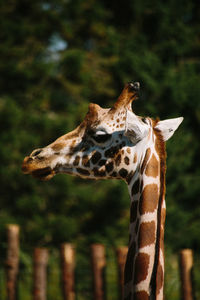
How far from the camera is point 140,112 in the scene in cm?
838

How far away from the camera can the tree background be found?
8.48 metres

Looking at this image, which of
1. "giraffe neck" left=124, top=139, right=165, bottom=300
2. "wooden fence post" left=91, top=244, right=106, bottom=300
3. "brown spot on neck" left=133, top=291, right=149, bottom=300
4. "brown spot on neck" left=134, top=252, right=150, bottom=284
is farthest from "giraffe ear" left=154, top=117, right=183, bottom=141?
"wooden fence post" left=91, top=244, right=106, bottom=300

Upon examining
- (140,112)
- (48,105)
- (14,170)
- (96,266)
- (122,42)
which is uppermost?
(122,42)

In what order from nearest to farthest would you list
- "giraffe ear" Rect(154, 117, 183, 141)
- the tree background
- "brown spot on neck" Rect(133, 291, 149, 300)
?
"brown spot on neck" Rect(133, 291, 149, 300)
"giraffe ear" Rect(154, 117, 183, 141)
the tree background

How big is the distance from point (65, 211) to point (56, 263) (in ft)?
4.01

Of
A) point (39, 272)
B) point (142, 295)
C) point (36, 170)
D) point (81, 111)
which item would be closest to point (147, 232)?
point (142, 295)

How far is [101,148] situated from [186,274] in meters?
2.79

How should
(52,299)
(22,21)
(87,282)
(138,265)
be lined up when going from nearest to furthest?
(138,265), (52,299), (87,282), (22,21)

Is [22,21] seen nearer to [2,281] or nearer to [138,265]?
[2,281]

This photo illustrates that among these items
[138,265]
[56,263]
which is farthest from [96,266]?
[56,263]

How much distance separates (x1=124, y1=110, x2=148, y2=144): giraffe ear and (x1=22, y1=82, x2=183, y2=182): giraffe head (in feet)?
0.12

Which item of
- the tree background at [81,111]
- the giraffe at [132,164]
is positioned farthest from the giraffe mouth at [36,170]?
the tree background at [81,111]

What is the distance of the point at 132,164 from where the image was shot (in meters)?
2.58

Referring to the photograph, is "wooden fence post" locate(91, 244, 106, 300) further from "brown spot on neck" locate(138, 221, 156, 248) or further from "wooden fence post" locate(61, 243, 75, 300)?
"brown spot on neck" locate(138, 221, 156, 248)
